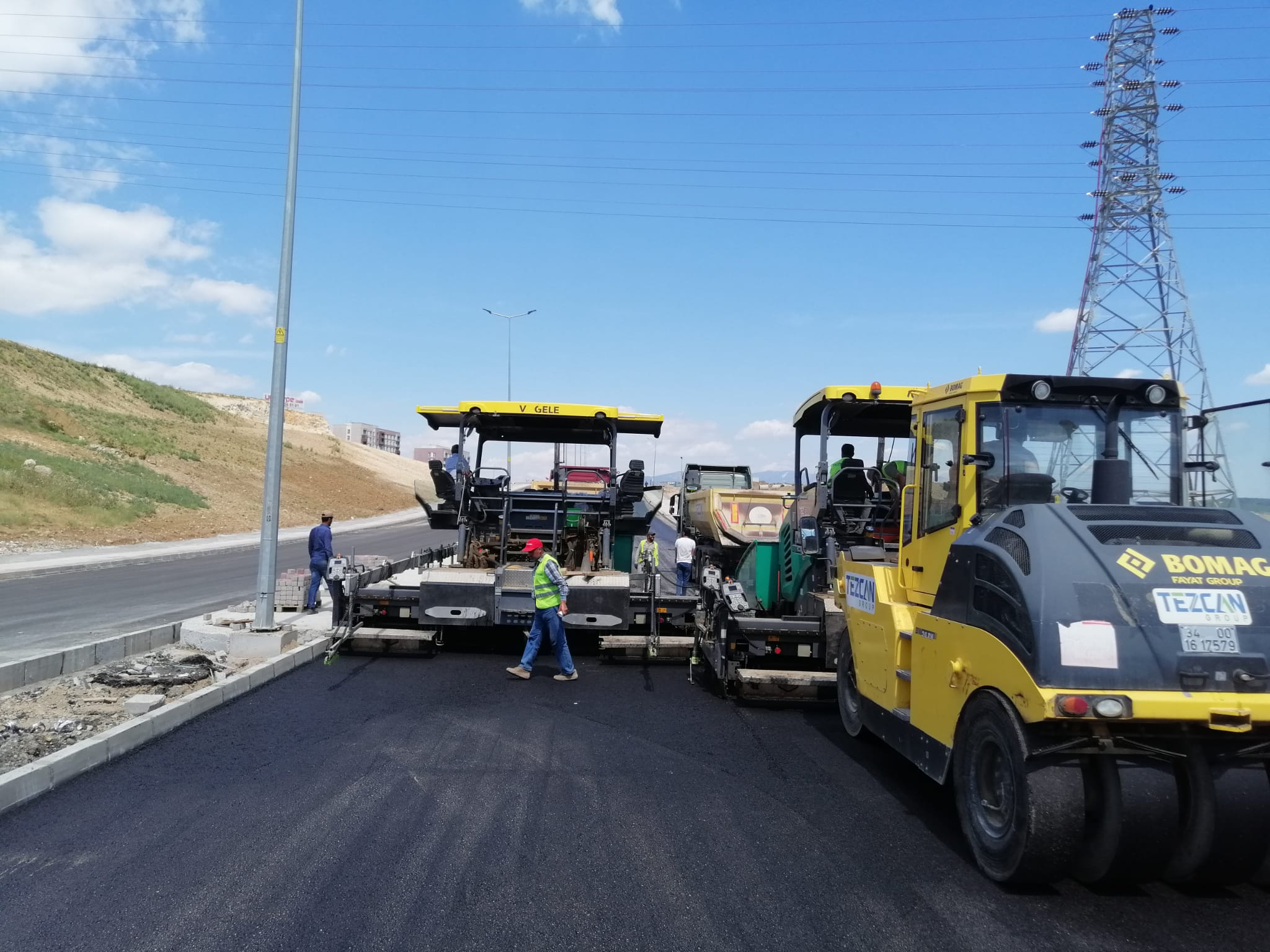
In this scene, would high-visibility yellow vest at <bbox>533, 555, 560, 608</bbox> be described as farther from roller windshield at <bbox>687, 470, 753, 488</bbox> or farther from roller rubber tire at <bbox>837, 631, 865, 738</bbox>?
roller windshield at <bbox>687, 470, 753, 488</bbox>

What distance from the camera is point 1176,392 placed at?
5359 millimetres

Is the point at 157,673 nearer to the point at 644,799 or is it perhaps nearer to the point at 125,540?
the point at 644,799

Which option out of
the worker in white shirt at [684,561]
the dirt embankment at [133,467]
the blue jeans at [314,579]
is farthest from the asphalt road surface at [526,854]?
the worker in white shirt at [684,561]

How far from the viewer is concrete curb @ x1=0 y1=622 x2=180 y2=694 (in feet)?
25.4

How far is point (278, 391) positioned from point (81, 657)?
11.6 feet

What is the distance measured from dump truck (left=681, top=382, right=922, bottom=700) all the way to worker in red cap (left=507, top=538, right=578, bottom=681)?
146cm

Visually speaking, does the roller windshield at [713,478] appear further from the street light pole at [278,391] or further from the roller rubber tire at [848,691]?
the roller rubber tire at [848,691]

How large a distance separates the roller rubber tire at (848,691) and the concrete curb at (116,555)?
49.1 feet

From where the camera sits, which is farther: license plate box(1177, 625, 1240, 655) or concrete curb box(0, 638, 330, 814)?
concrete curb box(0, 638, 330, 814)

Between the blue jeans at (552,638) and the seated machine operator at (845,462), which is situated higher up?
the seated machine operator at (845,462)

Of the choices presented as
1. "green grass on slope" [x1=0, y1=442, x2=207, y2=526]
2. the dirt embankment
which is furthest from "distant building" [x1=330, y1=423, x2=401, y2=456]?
"green grass on slope" [x1=0, y1=442, x2=207, y2=526]

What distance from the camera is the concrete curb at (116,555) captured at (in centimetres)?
1966

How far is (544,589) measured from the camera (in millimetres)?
9430

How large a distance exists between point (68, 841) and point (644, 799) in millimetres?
3129
